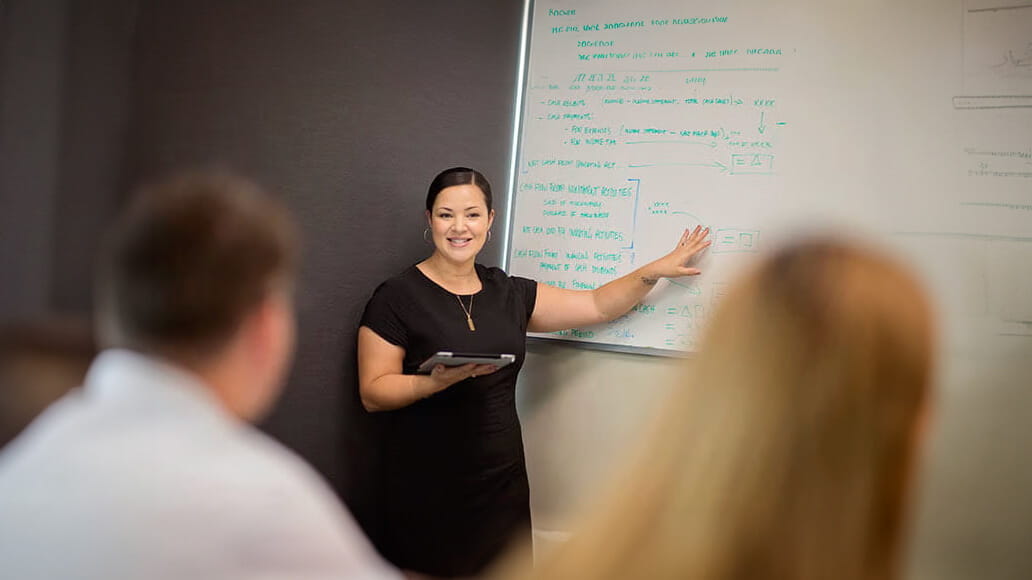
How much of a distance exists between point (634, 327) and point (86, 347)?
6.44ft

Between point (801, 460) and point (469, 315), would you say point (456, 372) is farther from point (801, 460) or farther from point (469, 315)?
point (801, 460)

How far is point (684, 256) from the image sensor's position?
312 centimetres

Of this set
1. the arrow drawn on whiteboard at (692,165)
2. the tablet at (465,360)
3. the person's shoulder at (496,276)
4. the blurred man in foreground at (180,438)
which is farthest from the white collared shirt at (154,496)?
the arrow drawn on whiteboard at (692,165)

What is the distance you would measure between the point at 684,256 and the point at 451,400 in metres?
0.93

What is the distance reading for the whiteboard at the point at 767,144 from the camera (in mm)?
2764

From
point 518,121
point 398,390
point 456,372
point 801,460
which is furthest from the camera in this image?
point 518,121

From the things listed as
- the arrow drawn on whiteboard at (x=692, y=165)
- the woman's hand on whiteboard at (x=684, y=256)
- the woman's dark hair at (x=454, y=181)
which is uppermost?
the arrow drawn on whiteboard at (x=692, y=165)

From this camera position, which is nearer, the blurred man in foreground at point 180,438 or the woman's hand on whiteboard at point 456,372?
the blurred man in foreground at point 180,438

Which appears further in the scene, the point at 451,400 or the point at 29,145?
the point at 451,400

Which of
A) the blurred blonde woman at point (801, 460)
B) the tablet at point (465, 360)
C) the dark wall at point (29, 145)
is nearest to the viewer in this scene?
the blurred blonde woman at point (801, 460)

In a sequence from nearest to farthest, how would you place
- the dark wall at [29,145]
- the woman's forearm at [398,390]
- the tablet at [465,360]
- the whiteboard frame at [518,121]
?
the dark wall at [29,145], the tablet at [465,360], the woman's forearm at [398,390], the whiteboard frame at [518,121]

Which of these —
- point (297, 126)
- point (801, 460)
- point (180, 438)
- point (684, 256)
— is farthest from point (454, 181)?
point (801, 460)

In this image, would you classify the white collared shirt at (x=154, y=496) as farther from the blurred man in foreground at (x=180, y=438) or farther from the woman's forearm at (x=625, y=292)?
the woman's forearm at (x=625, y=292)

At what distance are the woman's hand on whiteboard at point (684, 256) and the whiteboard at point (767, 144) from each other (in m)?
0.04
